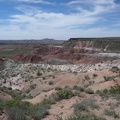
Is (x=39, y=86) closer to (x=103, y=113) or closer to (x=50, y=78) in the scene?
(x=50, y=78)

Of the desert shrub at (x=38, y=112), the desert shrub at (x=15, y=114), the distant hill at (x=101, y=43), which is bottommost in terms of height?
the distant hill at (x=101, y=43)

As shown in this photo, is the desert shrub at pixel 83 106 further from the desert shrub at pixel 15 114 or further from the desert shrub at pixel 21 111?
the desert shrub at pixel 15 114

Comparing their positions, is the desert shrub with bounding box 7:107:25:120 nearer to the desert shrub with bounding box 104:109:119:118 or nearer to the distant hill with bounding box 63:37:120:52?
the desert shrub with bounding box 104:109:119:118

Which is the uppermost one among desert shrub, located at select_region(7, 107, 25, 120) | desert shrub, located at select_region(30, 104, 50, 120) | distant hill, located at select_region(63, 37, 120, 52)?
desert shrub, located at select_region(7, 107, 25, 120)

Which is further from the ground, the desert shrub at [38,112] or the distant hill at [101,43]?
the desert shrub at [38,112]

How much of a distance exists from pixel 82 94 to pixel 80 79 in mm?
18980

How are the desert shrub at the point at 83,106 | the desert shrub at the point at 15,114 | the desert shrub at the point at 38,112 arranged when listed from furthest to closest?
the desert shrub at the point at 83,106 < the desert shrub at the point at 38,112 < the desert shrub at the point at 15,114

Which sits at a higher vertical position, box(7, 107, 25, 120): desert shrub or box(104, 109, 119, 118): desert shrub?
box(7, 107, 25, 120): desert shrub

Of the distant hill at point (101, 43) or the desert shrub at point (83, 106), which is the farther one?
the distant hill at point (101, 43)

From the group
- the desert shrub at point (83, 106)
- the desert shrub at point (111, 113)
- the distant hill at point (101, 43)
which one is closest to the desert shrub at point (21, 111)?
the desert shrub at point (83, 106)

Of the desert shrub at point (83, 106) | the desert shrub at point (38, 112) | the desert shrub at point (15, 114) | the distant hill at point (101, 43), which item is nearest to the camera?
the desert shrub at point (15, 114)

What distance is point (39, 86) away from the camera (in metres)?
33.7

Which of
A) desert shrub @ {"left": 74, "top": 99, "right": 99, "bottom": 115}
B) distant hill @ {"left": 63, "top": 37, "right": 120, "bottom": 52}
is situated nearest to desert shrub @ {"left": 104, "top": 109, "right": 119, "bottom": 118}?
desert shrub @ {"left": 74, "top": 99, "right": 99, "bottom": 115}

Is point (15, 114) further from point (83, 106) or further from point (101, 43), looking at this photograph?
point (101, 43)
